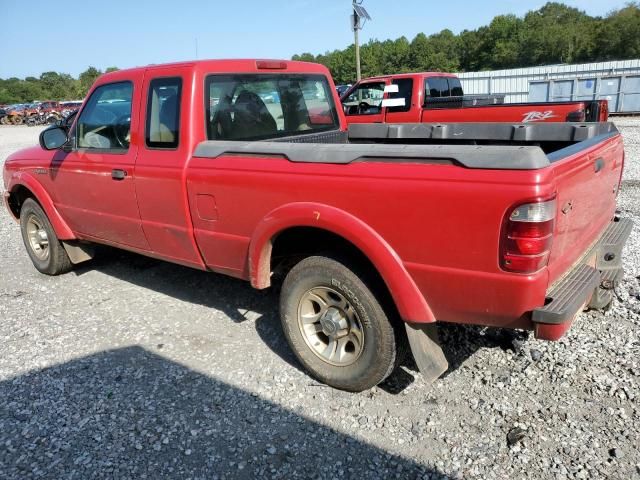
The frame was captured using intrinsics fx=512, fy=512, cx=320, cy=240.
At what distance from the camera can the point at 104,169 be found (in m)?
4.10

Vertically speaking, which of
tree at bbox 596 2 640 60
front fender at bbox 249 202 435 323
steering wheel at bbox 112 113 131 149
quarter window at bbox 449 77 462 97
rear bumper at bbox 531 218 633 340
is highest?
tree at bbox 596 2 640 60

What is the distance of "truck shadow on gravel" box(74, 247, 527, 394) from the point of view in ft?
11.5

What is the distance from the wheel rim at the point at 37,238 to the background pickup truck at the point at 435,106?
6.42 m

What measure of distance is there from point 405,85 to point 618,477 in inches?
334

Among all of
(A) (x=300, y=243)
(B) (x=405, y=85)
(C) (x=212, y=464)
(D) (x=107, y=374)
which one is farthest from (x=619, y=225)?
(B) (x=405, y=85)

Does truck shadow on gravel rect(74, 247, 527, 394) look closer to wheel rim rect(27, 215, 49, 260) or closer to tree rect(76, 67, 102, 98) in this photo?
wheel rim rect(27, 215, 49, 260)

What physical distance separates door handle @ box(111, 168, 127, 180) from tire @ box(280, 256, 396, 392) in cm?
164

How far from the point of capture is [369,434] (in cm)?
278

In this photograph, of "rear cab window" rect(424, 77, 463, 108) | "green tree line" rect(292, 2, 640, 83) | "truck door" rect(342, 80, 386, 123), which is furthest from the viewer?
"green tree line" rect(292, 2, 640, 83)

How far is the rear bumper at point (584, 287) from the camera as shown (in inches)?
92.3

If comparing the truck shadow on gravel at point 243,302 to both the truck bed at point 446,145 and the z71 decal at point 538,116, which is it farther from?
the z71 decal at point 538,116

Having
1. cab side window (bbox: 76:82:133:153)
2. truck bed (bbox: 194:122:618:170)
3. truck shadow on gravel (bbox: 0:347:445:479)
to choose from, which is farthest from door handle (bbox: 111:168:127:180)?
truck shadow on gravel (bbox: 0:347:445:479)

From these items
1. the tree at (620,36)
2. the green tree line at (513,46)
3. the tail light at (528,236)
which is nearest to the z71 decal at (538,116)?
the tail light at (528,236)

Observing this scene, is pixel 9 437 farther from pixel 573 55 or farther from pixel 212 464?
pixel 573 55
